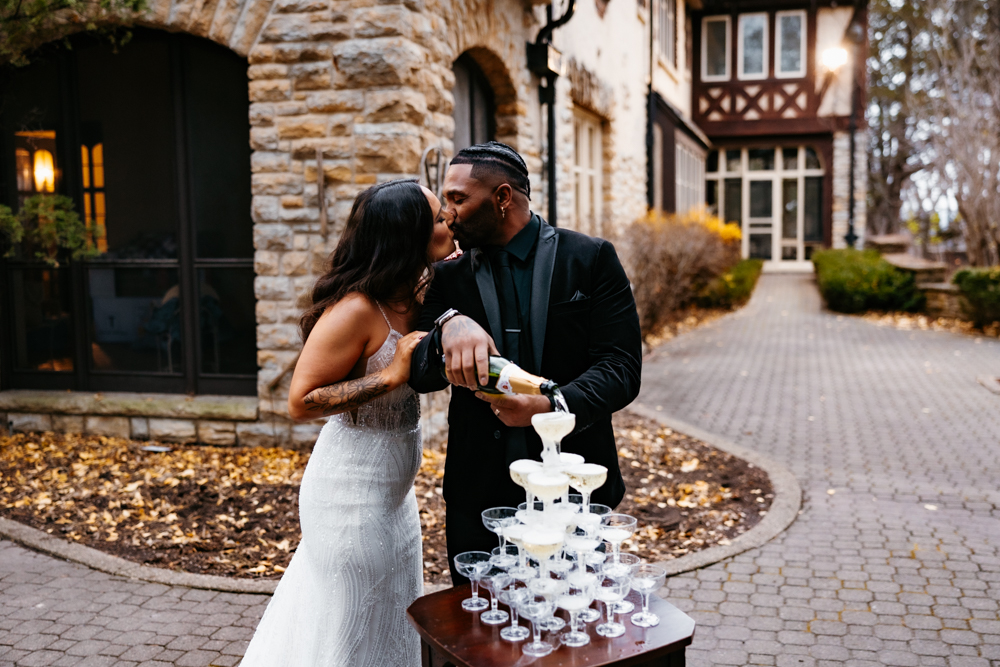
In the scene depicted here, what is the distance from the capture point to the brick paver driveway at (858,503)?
363 centimetres

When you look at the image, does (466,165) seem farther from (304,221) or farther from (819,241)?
(819,241)

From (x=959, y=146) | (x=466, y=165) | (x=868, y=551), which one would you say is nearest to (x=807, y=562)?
(x=868, y=551)

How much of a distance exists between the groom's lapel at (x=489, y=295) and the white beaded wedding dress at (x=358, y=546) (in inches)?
13.5

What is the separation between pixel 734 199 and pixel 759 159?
1237mm

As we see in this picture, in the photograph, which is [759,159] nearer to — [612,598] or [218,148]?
[218,148]

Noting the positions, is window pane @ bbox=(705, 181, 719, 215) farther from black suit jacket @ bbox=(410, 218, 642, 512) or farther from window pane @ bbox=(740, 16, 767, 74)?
black suit jacket @ bbox=(410, 218, 642, 512)

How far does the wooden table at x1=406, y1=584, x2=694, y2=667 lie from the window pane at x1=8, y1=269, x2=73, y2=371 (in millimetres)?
5762

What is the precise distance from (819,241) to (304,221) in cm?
1939

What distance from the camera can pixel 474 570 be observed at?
216cm

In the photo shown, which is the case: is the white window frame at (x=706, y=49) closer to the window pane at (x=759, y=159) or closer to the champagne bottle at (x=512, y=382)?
the window pane at (x=759, y=159)

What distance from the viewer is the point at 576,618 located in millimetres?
2021

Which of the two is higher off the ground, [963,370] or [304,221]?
[304,221]

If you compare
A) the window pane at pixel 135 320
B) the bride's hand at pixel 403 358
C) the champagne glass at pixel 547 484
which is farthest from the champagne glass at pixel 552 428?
the window pane at pixel 135 320

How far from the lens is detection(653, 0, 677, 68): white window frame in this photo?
1705 centimetres
